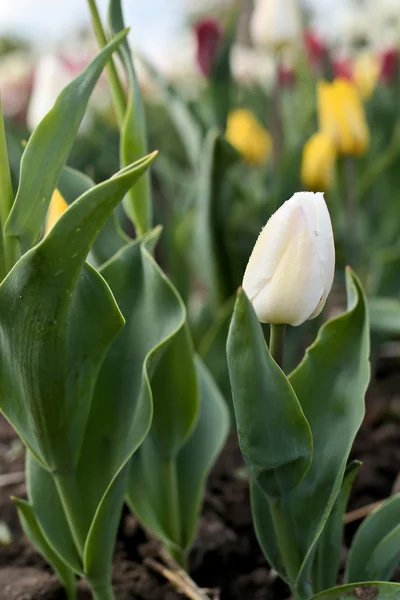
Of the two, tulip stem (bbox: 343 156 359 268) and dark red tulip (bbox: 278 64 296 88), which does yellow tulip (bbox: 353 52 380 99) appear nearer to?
dark red tulip (bbox: 278 64 296 88)

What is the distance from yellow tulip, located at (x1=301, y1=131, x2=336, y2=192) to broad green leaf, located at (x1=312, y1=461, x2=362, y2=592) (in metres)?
0.66

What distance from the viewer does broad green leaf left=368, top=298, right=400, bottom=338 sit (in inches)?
38.6

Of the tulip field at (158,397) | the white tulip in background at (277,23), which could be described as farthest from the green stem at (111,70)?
the white tulip in background at (277,23)

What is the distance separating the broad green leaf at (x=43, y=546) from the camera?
595 millimetres

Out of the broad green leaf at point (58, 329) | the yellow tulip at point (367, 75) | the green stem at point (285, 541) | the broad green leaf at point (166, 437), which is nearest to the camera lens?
the broad green leaf at point (58, 329)

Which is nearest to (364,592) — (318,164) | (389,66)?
(318,164)

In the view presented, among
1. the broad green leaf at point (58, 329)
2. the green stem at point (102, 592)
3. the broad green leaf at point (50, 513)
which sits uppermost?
the broad green leaf at point (58, 329)

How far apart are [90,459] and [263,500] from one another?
14 cm

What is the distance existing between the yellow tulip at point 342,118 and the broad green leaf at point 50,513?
809 mm

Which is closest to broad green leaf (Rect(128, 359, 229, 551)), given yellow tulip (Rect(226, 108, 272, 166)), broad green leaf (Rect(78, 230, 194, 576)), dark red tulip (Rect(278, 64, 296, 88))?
broad green leaf (Rect(78, 230, 194, 576))

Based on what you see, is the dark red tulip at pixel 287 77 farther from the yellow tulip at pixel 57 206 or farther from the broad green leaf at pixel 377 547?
the broad green leaf at pixel 377 547

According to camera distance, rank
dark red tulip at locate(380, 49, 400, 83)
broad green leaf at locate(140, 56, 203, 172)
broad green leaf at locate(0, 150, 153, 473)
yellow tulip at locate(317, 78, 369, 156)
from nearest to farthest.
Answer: broad green leaf at locate(0, 150, 153, 473)
broad green leaf at locate(140, 56, 203, 172)
yellow tulip at locate(317, 78, 369, 156)
dark red tulip at locate(380, 49, 400, 83)

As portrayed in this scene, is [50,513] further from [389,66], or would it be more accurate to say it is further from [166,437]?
[389,66]

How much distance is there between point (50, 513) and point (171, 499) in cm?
13
